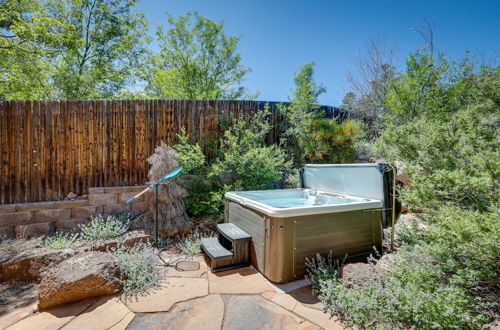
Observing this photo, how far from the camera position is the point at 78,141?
4.22 metres

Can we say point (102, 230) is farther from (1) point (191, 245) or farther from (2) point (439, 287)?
(2) point (439, 287)

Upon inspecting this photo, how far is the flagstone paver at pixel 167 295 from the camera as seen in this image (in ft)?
7.09

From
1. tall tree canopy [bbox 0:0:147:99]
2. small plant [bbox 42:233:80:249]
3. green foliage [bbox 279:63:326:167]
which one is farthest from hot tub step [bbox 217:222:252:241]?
tall tree canopy [bbox 0:0:147:99]

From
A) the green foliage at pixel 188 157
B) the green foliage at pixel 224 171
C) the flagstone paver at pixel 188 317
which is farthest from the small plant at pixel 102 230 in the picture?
the flagstone paver at pixel 188 317

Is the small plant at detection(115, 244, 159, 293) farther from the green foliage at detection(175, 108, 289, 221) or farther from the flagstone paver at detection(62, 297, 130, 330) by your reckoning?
the green foliage at detection(175, 108, 289, 221)

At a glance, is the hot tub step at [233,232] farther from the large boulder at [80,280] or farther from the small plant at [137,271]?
the large boulder at [80,280]

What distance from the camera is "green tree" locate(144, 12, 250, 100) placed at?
37.2 feet

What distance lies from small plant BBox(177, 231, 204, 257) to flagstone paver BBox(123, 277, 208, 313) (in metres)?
0.68

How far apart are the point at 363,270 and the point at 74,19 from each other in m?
12.5

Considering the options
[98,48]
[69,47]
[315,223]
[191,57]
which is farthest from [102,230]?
[191,57]

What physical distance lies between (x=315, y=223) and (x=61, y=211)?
13.4 ft

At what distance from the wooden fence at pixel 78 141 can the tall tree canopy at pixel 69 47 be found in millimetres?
3641

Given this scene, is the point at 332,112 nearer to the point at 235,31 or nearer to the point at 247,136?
the point at 247,136

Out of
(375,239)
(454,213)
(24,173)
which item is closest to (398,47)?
(375,239)
